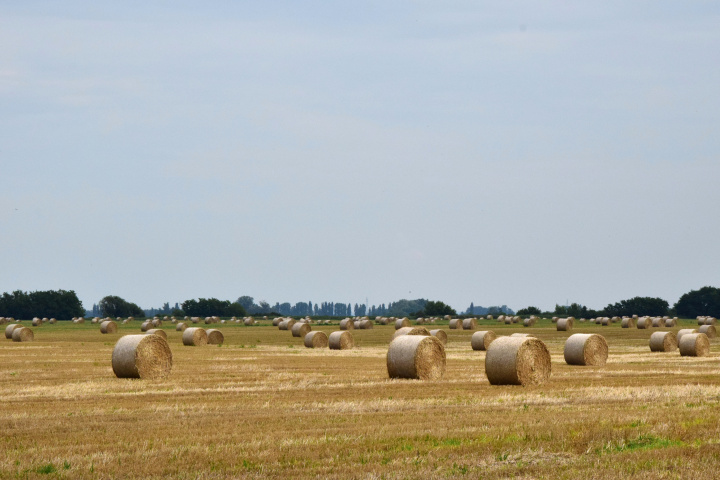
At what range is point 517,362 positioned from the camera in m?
23.3

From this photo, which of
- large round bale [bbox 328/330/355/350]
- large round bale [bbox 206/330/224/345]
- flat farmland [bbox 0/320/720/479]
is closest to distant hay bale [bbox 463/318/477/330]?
large round bale [bbox 206/330/224/345]

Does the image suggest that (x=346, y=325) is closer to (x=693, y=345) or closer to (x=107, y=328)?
(x=107, y=328)

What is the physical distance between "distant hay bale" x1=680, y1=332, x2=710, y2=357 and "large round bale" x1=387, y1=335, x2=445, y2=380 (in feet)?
49.6

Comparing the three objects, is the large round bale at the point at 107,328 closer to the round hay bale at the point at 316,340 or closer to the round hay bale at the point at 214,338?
the round hay bale at the point at 214,338

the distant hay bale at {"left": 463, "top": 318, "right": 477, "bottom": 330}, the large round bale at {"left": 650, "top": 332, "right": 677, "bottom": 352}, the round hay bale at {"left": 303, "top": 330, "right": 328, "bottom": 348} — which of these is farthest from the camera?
the distant hay bale at {"left": 463, "top": 318, "right": 477, "bottom": 330}

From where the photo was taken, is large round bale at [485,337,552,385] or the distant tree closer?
large round bale at [485,337,552,385]

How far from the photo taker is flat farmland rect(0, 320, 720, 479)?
11729mm

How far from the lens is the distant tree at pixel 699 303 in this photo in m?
140

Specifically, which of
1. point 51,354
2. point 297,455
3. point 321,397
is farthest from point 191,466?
point 51,354

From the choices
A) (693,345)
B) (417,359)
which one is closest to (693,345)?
(693,345)

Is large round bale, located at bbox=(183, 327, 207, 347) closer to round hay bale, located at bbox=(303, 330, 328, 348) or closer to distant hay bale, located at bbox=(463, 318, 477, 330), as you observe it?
round hay bale, located at bbox=(303, 330, 328, 348)

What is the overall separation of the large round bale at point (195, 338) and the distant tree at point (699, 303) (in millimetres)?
107445

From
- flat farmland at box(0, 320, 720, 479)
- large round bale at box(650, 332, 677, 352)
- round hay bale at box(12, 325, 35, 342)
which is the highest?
round hay bale at box(12, 325, 35, 342)

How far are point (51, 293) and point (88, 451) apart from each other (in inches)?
5805
